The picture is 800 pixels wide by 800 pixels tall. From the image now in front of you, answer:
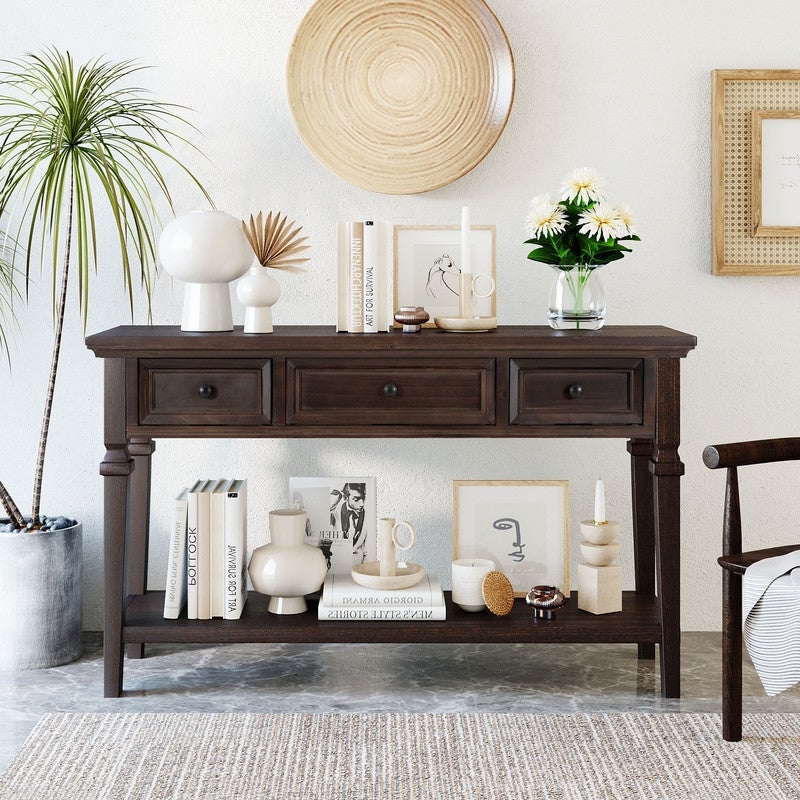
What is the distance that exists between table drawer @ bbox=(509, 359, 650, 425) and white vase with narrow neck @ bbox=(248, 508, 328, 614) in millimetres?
579

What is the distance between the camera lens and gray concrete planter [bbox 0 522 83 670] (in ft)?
8.02

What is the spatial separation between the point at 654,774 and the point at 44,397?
1.85 metres

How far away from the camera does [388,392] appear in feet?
7.33

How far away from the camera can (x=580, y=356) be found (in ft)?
7.27

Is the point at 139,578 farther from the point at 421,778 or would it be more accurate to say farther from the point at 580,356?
the point at 580,356

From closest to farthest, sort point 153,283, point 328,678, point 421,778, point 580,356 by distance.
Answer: point 421,778, point 580,356, point 328,678, point 153,283

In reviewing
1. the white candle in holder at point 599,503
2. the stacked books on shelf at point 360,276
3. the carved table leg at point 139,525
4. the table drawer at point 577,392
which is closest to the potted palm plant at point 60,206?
the carved table leg at point 139,525

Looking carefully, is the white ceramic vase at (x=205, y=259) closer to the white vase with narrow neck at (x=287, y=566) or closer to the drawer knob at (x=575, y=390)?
the white vase with narrow neck at (x=287, y=566)

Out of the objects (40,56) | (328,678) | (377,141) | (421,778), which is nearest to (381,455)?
(328,678)

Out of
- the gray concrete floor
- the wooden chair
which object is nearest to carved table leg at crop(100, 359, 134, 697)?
the gray concrete floor

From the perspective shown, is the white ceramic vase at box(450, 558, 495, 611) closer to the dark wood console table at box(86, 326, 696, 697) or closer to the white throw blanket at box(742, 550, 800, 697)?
the dark wood console table at box(86, 326, 696, 697)

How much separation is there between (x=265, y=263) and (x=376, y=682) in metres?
1.06

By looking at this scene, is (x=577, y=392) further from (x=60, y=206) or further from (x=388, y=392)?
(x=60, y=206)

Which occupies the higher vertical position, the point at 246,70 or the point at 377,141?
the point at 246,70
